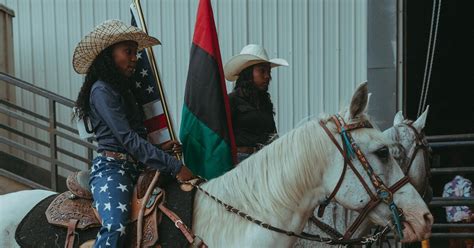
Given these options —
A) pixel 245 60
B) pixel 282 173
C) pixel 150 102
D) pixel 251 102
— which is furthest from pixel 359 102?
pixel 245 60

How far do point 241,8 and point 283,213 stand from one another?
518 cm

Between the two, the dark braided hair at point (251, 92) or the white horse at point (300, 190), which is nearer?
the white horse at point (300, 190)

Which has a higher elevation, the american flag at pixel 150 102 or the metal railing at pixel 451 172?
the american flag at pixel 150 102

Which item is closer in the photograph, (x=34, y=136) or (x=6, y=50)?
(x=6, y=50)

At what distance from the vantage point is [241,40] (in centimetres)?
800

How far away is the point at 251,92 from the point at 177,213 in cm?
217

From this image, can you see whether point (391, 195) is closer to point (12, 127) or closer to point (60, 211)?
point (60, 211)

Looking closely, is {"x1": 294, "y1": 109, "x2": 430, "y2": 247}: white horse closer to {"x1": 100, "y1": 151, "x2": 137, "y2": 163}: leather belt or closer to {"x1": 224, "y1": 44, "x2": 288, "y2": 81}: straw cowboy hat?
{"x1": 224, "y1": 44, "x2": 288, "y2": 81}: straw cowboy hat

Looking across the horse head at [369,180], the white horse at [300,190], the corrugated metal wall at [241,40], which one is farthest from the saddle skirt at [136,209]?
the corrugated metal wall at [241,40]

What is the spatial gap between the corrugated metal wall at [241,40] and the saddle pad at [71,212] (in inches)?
167

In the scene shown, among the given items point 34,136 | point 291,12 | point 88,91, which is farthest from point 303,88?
point 88,91

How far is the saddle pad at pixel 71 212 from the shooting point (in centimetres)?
338

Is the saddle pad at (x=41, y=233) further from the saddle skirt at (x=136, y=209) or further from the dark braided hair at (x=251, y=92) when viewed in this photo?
the dark braided hair at (x=251, y=92)

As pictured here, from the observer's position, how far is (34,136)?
8.34 metres
